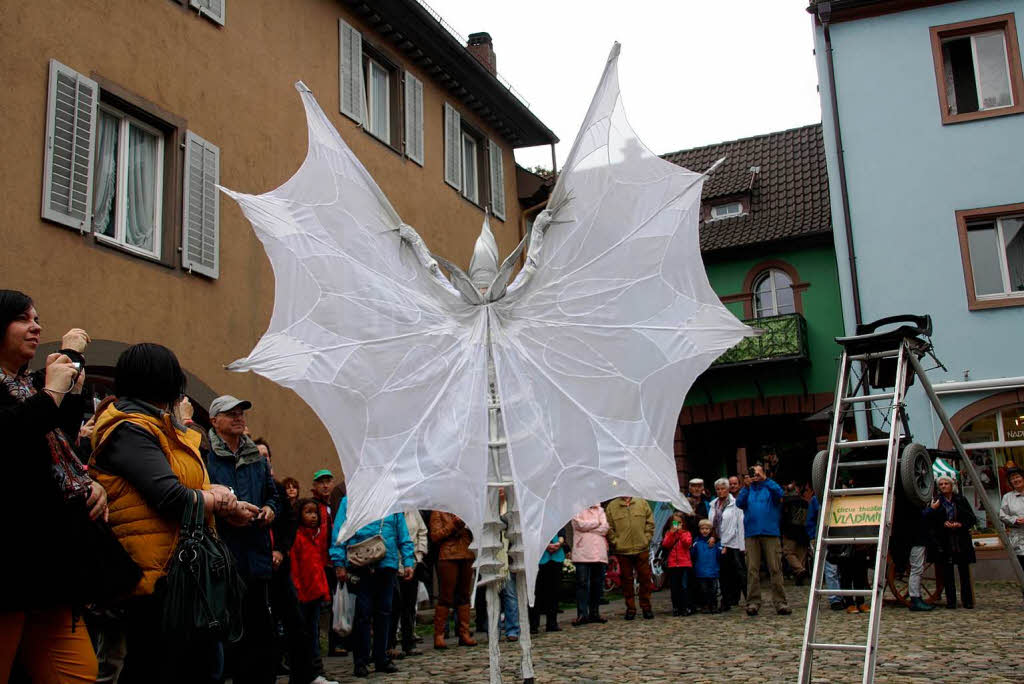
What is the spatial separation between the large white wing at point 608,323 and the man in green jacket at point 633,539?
23.1ft

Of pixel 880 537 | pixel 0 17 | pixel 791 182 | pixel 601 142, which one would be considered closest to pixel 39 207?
pixel 0 17

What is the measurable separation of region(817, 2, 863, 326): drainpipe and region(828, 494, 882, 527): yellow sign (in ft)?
42.0

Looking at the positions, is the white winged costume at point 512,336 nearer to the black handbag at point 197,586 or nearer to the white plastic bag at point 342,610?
the black handbag at point 197,586

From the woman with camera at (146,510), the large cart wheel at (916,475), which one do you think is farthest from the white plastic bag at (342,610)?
the woman with camera at (146,510)

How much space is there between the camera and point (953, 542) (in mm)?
12531

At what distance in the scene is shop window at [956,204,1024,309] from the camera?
703 inches

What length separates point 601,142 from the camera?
6285 millimetres

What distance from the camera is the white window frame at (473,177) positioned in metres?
19.8

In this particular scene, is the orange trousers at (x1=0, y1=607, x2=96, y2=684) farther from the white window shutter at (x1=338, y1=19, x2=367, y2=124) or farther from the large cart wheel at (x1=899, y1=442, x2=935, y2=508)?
the white window shutter at (x1=338, y1=19, x2=367, y2=124)

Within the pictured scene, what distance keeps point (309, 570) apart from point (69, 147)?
5.25 meters

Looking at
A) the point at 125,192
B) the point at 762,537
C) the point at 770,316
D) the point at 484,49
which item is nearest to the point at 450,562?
the point at 762,537

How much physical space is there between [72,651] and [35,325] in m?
1.19

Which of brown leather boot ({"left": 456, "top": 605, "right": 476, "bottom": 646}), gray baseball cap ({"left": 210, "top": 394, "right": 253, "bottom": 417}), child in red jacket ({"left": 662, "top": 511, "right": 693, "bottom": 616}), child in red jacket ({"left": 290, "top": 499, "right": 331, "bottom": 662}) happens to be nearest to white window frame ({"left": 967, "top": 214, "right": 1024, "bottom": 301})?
child in red jacket ({"left": 662, "top": 511, "right": 693, "bottom": 616})

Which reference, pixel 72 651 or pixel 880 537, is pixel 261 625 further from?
pixel 880 537
